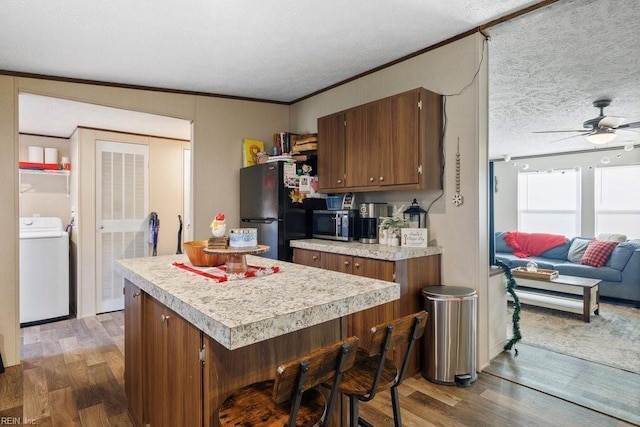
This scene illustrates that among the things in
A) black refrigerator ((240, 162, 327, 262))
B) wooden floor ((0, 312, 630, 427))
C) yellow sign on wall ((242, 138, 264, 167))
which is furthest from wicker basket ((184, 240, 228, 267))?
yellow sign on wall ((242, 138, 264, 167))

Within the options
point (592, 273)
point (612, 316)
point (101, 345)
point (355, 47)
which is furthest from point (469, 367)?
point (592, 273)

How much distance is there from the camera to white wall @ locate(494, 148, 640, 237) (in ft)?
20.1

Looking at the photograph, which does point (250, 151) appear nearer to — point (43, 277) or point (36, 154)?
point (43, 277)

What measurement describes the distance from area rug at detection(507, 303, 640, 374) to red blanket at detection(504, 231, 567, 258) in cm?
162

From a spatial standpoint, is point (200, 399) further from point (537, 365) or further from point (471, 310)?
point (537, 365)

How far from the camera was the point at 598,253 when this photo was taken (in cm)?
511

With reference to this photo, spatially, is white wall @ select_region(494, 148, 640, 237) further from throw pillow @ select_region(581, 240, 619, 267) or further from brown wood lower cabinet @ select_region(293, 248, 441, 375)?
brown wood lower cabinet @ select_region(293, 248, 441, 375)

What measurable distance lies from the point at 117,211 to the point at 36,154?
127cm

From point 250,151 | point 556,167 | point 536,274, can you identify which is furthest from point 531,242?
point 250,151

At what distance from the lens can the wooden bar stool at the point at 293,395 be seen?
3.37 feet

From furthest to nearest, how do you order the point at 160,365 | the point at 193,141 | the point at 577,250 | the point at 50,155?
the point at 577,250 < the point at 50,155 < the point at 193,141 < the point at 160,365

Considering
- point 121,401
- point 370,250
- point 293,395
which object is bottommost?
point 121,401

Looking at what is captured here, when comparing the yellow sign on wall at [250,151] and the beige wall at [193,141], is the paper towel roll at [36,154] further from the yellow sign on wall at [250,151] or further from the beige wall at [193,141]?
the yellow sign on wall at [250,151]

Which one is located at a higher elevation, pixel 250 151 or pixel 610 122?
pixel 610 122
